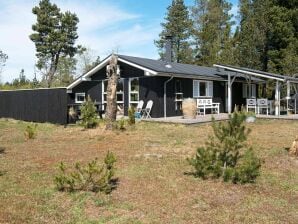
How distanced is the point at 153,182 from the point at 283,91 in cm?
2590

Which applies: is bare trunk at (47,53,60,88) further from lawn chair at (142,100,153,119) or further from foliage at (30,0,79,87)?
lawn chair at (142,100,153,119)

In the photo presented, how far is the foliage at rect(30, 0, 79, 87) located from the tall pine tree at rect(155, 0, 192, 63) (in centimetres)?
1082

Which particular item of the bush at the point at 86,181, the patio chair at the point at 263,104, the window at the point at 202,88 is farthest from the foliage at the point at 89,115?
the patio chair at the point at 263,104

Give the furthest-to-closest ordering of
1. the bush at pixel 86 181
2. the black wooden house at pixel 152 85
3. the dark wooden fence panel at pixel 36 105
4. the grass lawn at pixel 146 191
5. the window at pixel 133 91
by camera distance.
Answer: the window at pixel 133 91 < the black wooden house at pixel 152 85 < the dark wooden fence panel at pixel 36 105 < the bush at pixel 86 181 < the grass lawn at pixel 146 191

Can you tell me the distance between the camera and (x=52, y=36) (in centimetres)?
4691

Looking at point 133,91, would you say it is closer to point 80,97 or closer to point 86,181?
point 80,97

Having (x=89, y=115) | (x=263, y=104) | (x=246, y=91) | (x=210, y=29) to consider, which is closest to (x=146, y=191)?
(x=89, y=115)

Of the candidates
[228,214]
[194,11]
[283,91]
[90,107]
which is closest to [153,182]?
[228,214]

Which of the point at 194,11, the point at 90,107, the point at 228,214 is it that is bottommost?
the point at 228,214

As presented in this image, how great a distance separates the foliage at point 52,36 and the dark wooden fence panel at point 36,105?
942 inches

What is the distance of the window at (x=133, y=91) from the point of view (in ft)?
66.6

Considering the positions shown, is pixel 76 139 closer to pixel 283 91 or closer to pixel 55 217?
pixel 55 217

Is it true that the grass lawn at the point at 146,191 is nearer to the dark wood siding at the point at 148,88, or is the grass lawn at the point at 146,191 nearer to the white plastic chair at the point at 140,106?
the white plastic chair at the point at 140,106

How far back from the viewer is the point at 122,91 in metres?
21.0
